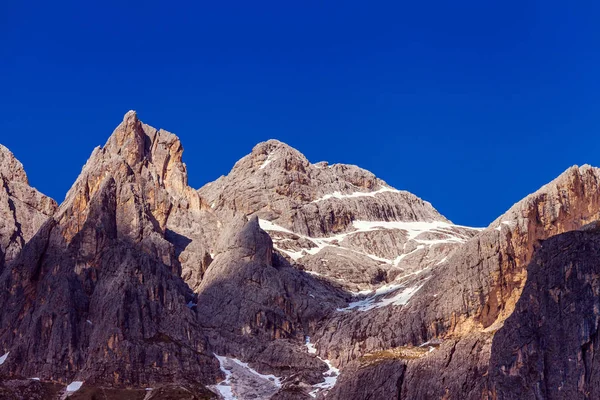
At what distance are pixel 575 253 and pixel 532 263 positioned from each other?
10583mm

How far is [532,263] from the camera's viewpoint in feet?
596

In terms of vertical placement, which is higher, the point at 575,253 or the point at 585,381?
the point at 575,253

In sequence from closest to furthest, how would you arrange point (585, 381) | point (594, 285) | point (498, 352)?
point (585, 381)
point (594, 285)
point (498, 352)

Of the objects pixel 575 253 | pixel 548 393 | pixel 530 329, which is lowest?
pixel 548 393

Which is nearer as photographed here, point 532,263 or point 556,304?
point 556,304

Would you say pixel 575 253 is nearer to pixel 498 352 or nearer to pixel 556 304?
pixel 556 304

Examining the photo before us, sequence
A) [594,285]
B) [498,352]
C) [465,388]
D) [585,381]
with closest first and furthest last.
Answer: [585,381] < [594,285] < [498,352] < [465,388]

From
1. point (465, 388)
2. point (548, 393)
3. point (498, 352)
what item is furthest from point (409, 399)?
point (548, 393)

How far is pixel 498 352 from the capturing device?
174125 mm

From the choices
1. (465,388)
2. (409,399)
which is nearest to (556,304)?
(465,388)

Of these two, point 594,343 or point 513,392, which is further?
point 513,392

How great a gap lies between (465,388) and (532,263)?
27220mm

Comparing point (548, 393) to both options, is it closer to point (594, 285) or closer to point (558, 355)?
point (558, 355)

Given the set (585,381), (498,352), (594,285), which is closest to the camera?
(585,381)
